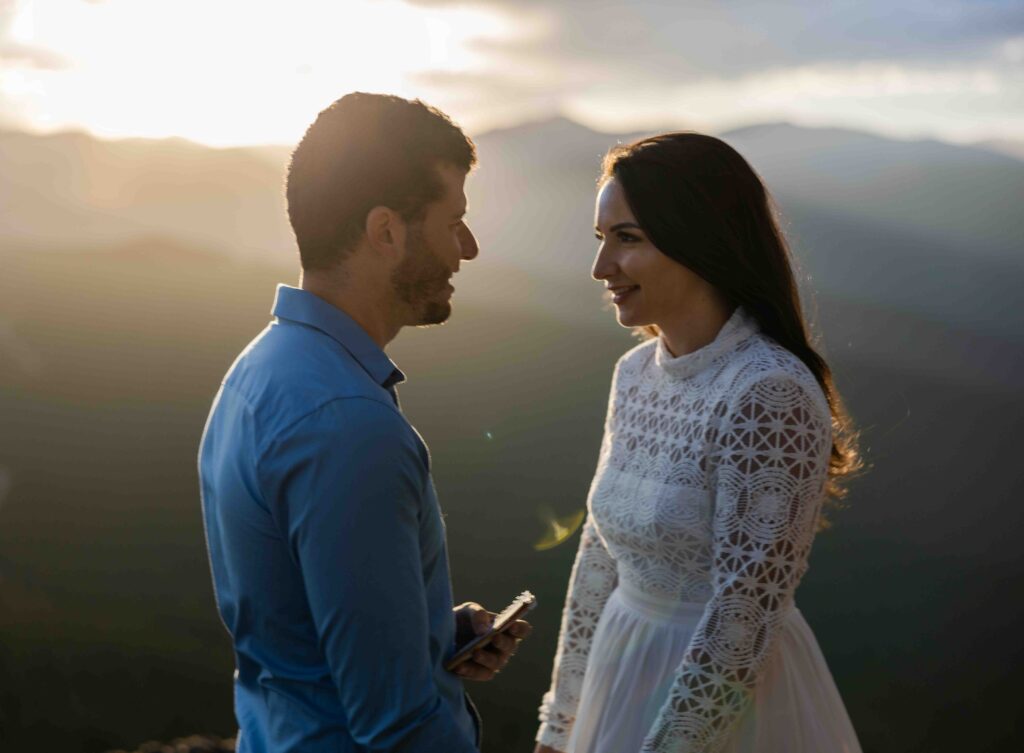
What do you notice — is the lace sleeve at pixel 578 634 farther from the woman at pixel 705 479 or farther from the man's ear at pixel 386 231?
the man's ear at pixel 386 231

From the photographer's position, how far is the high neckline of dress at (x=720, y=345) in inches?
91.4

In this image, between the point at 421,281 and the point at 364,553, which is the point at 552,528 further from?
the point at 364,553

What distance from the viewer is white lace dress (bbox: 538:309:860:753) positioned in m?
2.06

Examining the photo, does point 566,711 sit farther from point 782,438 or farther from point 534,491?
point 534,491

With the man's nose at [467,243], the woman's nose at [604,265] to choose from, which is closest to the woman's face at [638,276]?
the woman's nose at [604,265]

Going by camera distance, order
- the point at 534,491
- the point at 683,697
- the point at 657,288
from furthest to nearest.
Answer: the point at 534,491 < the point at 657,288 < the point at 683,697

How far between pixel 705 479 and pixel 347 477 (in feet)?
3.71

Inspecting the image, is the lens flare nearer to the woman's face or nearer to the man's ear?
the woman's face

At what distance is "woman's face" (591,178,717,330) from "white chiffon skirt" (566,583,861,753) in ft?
2.19

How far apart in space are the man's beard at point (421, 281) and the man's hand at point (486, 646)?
1.68ft

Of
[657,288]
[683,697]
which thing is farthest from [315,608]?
[657,288]

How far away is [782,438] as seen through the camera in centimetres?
208

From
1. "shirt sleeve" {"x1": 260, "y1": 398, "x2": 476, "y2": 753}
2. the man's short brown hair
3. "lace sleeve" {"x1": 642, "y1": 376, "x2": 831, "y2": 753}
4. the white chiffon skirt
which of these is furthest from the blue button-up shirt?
the white chiffon skirt

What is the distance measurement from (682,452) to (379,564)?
1131 mm
